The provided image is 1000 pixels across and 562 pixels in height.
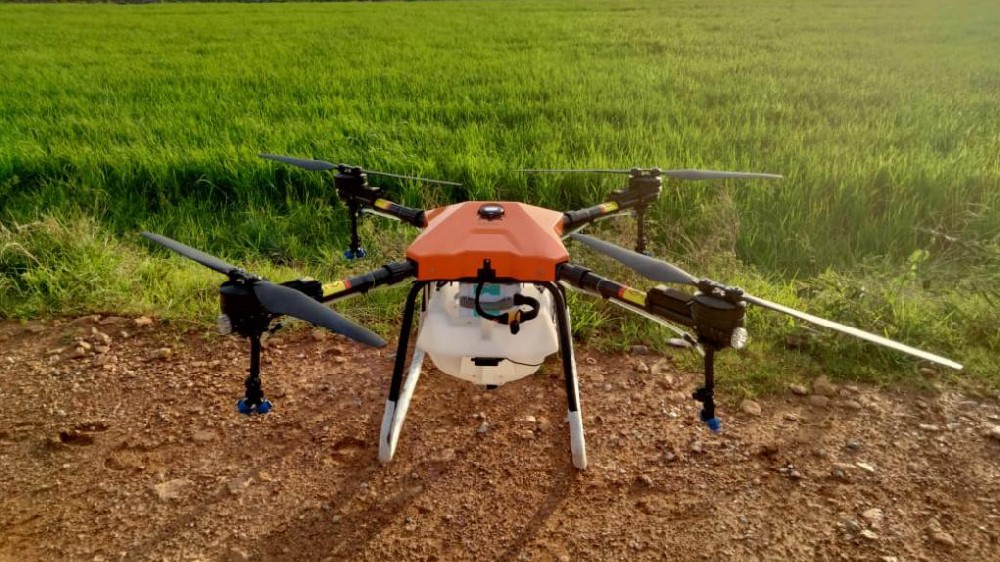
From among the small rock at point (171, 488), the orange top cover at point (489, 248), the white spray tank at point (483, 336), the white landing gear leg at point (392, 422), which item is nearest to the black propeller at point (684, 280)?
the orange top cover at point (489, 248)

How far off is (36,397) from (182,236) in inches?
83.9

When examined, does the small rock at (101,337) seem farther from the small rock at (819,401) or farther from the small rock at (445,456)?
the small rock at (819,401)

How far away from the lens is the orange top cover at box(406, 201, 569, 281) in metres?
2.25

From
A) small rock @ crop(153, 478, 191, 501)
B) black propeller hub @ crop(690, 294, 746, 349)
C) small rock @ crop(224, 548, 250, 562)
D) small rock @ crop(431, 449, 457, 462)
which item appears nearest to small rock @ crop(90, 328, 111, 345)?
small rock @ crop(153, 478, 191, 501)

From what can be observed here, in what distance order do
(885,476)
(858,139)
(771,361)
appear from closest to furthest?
1. (885,476)
2. (771,361)
3. (858,139)

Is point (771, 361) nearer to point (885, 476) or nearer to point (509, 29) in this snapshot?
point (885, 476)

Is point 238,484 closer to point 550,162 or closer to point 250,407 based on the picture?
point 250,407

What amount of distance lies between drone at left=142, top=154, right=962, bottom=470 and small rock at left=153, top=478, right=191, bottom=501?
773 millimetres

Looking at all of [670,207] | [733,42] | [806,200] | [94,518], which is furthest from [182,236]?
[733,42]

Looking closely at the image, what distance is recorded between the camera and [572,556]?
2.37 metres

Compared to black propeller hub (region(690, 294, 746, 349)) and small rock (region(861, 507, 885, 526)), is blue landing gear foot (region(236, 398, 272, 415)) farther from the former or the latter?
small rock (region(861, 507, 885, 526))

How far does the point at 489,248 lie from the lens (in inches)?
88.4

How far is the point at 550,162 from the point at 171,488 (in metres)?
4.09

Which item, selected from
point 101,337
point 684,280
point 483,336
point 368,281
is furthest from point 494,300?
point 101,337
